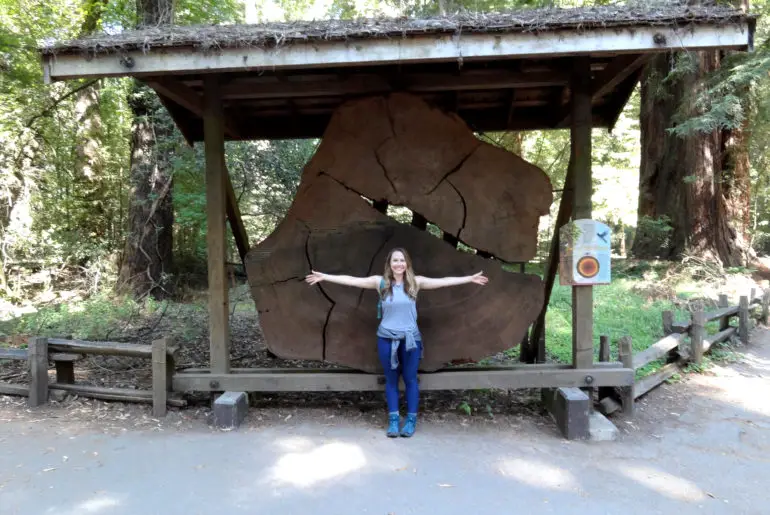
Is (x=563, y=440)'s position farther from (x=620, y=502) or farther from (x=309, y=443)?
(x=309, y=443)

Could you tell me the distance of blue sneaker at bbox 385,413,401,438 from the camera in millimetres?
3764

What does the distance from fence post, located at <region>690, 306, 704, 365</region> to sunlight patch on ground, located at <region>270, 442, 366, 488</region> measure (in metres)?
4.56

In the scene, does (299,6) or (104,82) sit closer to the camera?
(104,82)

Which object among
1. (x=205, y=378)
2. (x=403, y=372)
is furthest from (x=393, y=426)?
(x=205, y=378)

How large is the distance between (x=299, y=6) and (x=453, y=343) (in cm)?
1780

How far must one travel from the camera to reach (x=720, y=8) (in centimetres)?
312

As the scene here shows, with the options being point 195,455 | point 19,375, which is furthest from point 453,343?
point 19,375

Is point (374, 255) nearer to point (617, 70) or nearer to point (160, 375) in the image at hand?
point (160, 375)

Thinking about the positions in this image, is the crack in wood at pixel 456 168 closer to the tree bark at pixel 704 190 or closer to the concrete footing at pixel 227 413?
the concrete footing at pixel 227 413

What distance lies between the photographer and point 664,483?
122 inches

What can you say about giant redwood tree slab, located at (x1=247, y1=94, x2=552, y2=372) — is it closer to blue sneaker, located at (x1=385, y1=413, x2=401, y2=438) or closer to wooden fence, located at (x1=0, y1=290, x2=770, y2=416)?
wooden fence, located at (x1=0, y1=290, x2=770, y2=416)

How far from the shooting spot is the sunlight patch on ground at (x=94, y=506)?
275 cm

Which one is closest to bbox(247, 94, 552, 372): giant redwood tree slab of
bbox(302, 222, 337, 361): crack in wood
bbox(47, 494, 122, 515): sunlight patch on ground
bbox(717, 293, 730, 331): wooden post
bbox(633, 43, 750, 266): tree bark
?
bbox(302, 222, 337, 361): crack in wood

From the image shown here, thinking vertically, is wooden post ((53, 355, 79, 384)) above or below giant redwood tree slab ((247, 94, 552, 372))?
below
